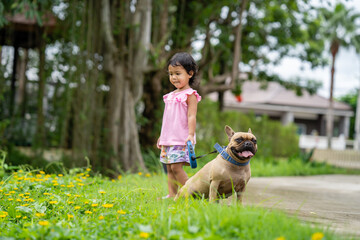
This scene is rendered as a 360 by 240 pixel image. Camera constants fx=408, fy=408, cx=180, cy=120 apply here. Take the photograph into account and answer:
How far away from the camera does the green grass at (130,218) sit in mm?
2568

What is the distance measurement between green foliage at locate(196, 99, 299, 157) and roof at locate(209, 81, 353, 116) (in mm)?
10459

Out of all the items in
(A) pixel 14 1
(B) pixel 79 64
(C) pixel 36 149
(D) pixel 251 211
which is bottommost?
(C) pixel 36 149

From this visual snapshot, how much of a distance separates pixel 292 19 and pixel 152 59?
7133mm

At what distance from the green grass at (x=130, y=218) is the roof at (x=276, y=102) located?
81.5ft

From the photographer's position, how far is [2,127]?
8.92 m

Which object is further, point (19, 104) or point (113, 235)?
point (19, 104)

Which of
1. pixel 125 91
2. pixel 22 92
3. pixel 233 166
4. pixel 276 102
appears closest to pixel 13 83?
pixel 22 92

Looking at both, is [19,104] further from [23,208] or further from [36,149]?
[23,208]

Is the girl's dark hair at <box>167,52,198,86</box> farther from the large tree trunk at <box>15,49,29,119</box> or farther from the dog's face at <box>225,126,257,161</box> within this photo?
the large tree trunk at <box>15,49,29,119</box>

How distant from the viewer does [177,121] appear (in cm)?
387

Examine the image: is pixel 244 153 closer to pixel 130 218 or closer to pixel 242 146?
pixel 242 146

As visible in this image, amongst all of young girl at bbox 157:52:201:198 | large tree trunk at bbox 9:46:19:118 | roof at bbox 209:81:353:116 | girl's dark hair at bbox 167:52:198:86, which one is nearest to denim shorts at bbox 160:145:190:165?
young girl at bbox 157:52:201:198

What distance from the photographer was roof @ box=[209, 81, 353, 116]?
97.8 feet

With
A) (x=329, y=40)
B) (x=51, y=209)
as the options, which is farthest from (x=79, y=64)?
(x=329, y=40)
